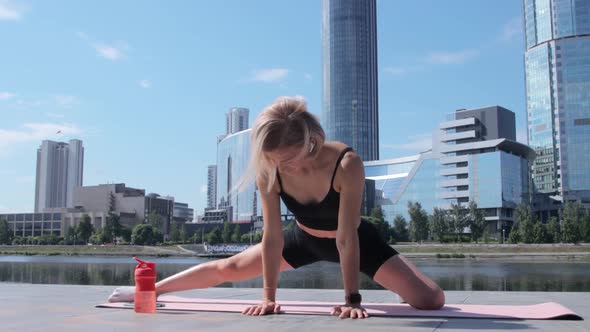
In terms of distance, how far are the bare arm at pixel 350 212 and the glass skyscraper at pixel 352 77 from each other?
504ft

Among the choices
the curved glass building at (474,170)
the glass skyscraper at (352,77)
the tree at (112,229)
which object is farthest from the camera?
the glass skyscraper at (352,77)

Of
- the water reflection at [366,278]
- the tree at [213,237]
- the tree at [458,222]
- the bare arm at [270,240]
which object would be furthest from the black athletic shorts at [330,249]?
the tree at [213,237]

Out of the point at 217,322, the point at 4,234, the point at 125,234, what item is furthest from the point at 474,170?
the point at 217,322

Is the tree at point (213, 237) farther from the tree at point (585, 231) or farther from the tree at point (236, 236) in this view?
the tree at point (585, 231)

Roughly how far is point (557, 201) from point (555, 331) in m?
117

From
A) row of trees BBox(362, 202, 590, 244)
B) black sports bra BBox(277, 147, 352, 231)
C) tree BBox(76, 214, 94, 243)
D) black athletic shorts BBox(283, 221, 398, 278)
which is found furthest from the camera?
tree BBox(76, 214, 94, 243)

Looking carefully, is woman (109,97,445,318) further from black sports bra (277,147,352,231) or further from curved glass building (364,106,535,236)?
curved glass building (364,106,535,236)

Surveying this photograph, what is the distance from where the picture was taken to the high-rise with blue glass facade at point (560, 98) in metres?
117

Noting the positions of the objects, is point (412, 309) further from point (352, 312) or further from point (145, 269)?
point (145, 269)

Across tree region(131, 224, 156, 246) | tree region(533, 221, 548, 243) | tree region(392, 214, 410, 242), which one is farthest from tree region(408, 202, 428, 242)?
tree region(131, 224, 156, 246)

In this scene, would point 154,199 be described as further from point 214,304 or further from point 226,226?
point 214,304

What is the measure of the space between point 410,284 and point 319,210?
1.02 m

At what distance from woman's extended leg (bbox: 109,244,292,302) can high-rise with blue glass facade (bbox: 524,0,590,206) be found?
118 m

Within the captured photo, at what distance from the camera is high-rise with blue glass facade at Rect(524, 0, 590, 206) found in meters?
117
